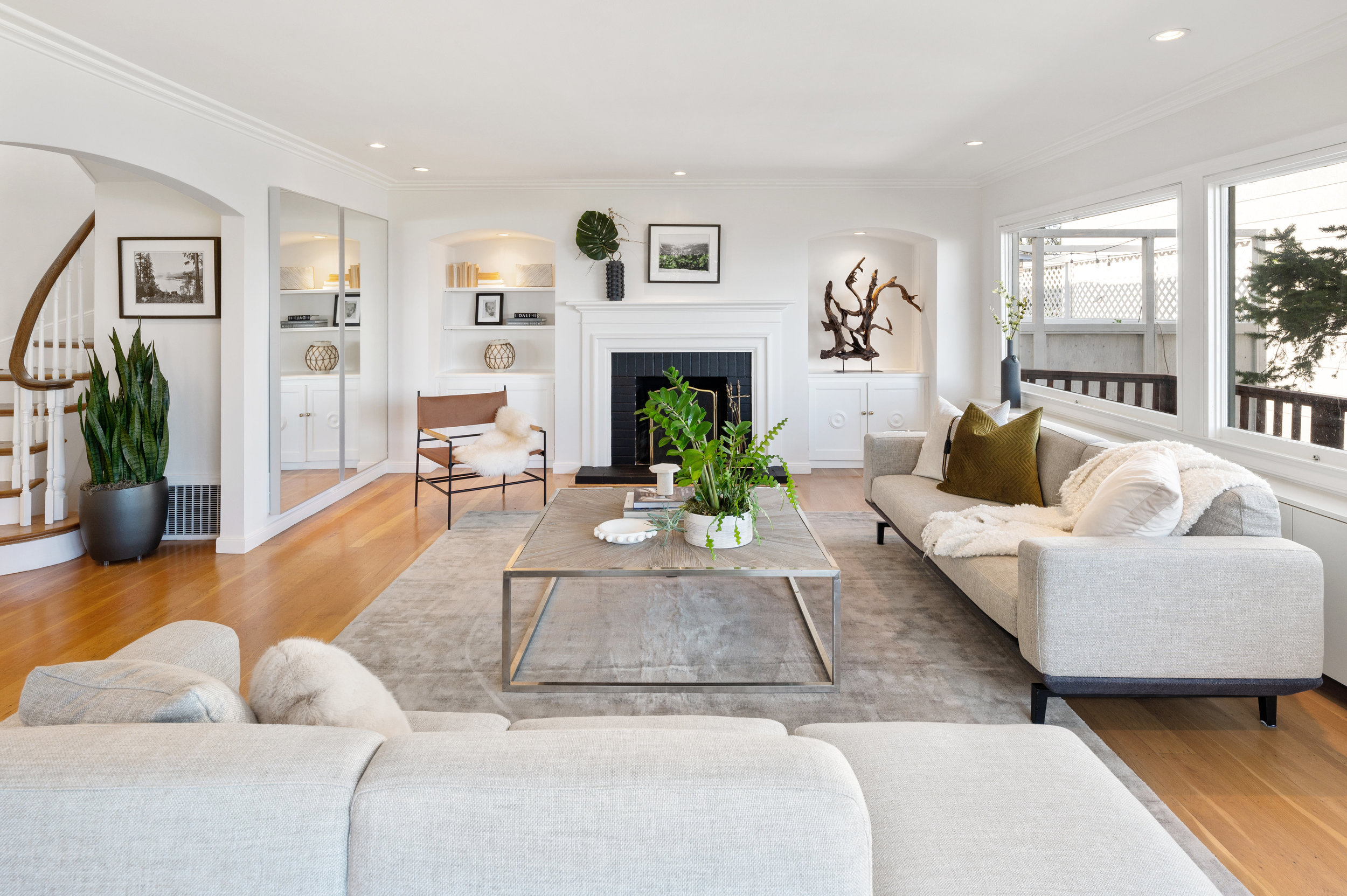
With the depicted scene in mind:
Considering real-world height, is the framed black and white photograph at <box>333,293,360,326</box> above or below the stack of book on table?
above

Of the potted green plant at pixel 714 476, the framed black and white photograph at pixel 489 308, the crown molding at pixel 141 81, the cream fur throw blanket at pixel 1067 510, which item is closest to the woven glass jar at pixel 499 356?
the framed black and white photograph at pixel 489 308

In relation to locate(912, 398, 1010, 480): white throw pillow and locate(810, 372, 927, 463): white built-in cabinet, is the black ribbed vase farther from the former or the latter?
locate(912, 398, 1010, 480): white throw pillow

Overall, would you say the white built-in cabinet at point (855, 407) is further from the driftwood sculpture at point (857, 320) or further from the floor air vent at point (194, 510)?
the floor air vent at point (194, 510)

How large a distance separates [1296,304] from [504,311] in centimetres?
577

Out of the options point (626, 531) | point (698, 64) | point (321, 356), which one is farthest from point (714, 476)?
point (321, 356)

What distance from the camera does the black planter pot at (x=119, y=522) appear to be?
14.0 feet

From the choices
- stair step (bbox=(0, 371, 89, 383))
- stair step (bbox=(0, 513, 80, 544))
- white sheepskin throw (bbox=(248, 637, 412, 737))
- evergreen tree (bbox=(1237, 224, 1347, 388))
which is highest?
evergreen tree (bbox=(1237, 224, 1347, 388))

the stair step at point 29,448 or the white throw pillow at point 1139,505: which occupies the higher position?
the stair step at point 29,448

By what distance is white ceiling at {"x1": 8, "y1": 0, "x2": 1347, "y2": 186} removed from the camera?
3.05 meters

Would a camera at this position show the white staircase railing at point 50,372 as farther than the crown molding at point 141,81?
Yes

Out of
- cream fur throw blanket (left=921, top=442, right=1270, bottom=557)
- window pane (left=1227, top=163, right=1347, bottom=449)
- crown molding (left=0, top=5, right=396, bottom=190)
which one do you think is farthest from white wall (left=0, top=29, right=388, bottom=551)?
window pane (left=1227, top=163, right=1347, bottom=449)

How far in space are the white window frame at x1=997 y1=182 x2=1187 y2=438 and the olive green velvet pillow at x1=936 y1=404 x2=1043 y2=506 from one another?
83 cm

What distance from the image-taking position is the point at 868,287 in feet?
24.3

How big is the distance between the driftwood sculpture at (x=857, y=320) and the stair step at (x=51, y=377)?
5295 mm
